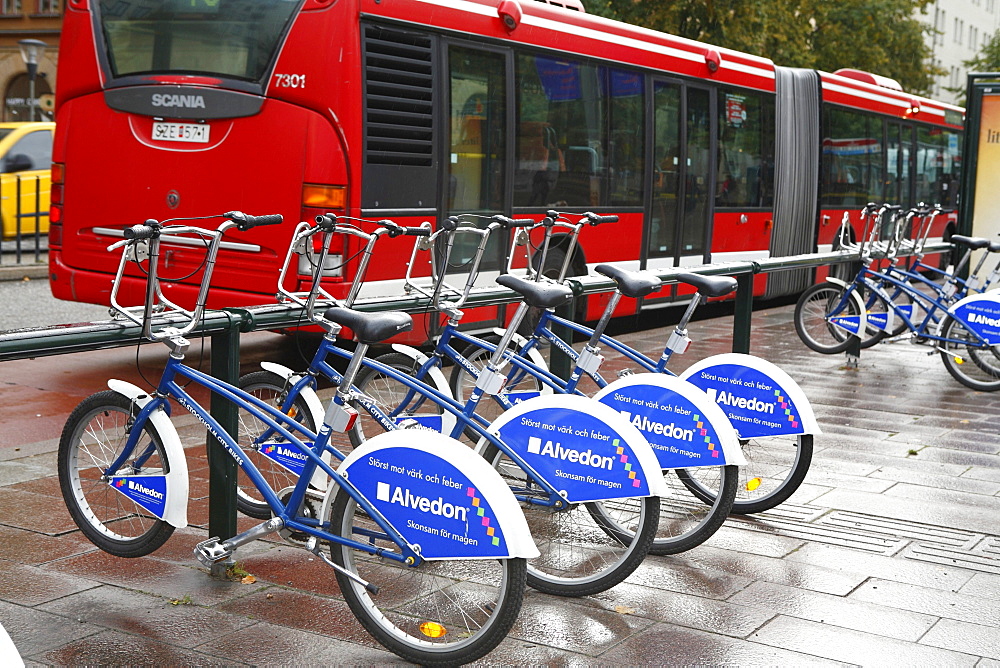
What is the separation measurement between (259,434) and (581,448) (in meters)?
1.25

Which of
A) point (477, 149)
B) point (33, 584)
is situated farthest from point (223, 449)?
point (477, 149)

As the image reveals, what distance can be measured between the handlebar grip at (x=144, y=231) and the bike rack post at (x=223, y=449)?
1.67ft

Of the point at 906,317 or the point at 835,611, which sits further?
the point at 906,317

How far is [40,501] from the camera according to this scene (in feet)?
18.4

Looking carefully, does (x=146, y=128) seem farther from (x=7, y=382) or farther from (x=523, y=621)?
(x=523, y=621)

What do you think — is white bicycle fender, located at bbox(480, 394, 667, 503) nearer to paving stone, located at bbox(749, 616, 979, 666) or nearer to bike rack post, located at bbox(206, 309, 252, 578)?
paving stone, located at bbox(749, 616, 979, 666)

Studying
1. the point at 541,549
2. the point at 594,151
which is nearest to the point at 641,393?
the point at 541,549

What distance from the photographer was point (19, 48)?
39688mm

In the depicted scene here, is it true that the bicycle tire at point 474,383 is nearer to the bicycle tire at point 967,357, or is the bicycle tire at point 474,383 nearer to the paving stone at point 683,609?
the paving stone at point 683,609

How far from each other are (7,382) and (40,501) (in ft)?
11.5

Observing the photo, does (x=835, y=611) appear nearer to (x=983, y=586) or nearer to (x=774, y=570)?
(x=774, y=570)

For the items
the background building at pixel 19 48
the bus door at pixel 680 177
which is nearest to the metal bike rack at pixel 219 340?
the bus door at pixel 680 177

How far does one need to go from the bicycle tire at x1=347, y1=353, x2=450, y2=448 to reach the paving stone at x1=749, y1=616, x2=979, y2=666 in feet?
5.48

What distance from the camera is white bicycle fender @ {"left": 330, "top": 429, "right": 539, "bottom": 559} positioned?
3.78m
